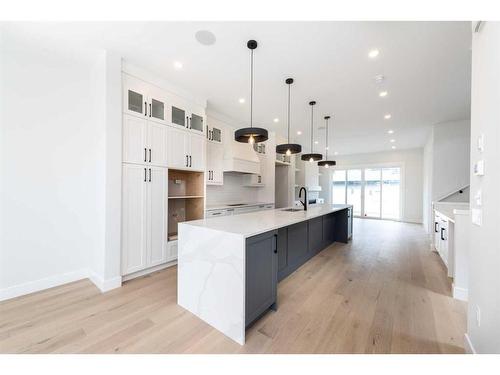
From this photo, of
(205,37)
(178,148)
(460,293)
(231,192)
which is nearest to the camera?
(205,37)

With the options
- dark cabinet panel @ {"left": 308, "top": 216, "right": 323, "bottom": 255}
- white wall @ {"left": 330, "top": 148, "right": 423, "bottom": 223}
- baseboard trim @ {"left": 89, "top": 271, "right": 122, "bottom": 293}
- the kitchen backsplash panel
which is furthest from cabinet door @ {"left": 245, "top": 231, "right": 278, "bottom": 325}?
white wall @ {"left": 330, "top": 148, "right": 423, "bottom": 223}

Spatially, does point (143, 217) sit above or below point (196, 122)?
below

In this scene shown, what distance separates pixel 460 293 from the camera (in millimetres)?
2381

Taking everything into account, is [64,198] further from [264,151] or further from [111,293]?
[264,151]

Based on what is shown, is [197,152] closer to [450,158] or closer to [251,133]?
[251,133]

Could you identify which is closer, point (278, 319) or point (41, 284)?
point (278, 319)

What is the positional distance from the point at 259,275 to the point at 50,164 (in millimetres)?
2876

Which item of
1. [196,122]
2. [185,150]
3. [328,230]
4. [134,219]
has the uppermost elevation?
[196,122]

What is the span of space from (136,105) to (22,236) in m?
2.05

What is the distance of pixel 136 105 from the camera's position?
9.42 feet

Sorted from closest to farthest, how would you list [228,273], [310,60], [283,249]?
[228,273] → [310,60] → [283,249]

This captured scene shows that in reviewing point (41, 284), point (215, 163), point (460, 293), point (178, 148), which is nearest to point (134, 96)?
point (178, 148)
